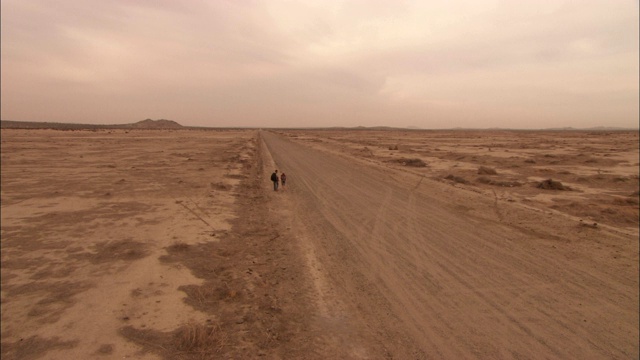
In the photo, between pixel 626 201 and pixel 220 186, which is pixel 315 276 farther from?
pixel 626 201

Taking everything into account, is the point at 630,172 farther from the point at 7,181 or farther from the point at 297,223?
the point at 7,181

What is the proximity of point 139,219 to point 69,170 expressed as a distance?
16.5 metres

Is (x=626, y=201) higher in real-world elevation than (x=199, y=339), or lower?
higher

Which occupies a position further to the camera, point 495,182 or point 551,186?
point 495,182

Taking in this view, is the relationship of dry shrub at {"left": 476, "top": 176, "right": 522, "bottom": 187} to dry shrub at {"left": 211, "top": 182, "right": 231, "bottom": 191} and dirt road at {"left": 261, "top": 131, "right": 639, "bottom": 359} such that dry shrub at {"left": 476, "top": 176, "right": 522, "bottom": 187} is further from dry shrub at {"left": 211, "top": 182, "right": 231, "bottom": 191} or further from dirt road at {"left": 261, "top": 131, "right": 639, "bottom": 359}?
dry shrub at {"left": 211, "top": 182, "right": 231, "bottom": 191}

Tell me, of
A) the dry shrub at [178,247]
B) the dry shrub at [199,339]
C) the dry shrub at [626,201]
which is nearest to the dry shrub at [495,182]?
the dry shrub at [626,201]

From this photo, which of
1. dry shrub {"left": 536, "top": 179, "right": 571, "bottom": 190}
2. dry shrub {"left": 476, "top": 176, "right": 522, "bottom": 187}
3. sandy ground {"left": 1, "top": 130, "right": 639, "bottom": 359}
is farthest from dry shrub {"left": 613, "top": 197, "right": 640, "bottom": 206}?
dry shrub {"left": 476, "top": 176, "right": 522, "bottom": 187}

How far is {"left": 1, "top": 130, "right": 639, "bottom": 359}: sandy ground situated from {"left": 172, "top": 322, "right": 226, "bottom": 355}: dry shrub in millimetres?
26

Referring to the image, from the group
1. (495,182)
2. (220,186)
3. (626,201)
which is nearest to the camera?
(626,201)

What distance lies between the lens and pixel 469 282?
27.2 ft

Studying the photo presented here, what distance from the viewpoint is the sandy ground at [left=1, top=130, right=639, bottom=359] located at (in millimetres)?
6000

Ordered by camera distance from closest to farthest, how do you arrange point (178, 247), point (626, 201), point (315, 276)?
point (315, 276)
point (178, 247)
point (626, 201)

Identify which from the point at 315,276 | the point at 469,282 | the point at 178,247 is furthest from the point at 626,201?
the point at 178,247

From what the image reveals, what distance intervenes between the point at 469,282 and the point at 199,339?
6.15 m
